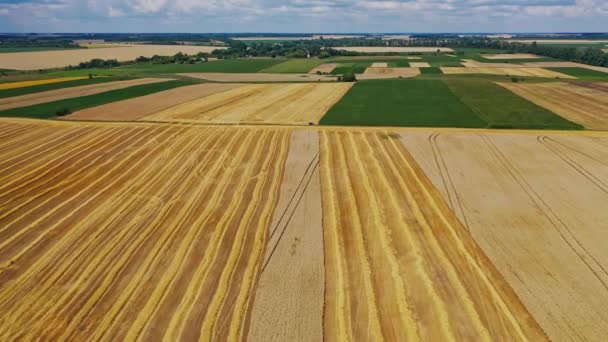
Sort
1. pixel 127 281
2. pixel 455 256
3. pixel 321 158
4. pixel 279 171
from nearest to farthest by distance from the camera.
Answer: pixel 127 281 < pixel 455 256 < pixel 279 171 < pixel 321 158

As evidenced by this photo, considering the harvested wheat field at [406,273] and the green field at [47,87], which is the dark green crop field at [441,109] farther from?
the green field at [47,87]

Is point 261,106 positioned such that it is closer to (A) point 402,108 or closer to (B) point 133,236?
(A) point 402,108

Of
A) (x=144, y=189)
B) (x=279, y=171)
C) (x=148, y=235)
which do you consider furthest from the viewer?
(x=279, y=171)

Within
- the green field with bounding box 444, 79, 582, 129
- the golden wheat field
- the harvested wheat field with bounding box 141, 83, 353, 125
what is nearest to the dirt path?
the golden wheat field

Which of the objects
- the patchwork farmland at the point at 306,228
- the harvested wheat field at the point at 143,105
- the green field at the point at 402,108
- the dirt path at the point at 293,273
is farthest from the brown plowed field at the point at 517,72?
the dirt path at the point at 293,273

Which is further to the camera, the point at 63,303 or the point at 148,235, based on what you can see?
the point at 148,235

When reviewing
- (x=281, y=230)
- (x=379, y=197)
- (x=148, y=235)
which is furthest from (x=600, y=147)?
(x=148, y=235)

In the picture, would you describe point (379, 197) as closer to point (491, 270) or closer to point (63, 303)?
point (491, 270)
